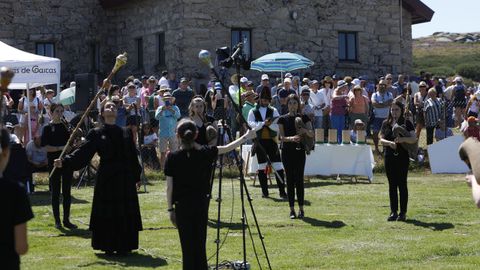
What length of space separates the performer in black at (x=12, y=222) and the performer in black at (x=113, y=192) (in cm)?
507

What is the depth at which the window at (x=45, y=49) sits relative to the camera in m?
33.2

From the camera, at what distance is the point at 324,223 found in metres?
14.7

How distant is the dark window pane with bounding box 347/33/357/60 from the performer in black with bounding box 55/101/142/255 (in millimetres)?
21178

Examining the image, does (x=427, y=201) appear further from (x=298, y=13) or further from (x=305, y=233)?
(x=298, y=13)

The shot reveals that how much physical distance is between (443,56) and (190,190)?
199 ft

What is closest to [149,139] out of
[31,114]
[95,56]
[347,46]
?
[31,114]

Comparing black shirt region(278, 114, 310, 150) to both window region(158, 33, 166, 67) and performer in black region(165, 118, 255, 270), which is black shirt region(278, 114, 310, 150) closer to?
performer in black region(165, 118, 255, 270)

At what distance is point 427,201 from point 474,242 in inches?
182

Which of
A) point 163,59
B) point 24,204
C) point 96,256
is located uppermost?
point 163,59

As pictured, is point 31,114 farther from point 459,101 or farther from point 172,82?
point 459,101

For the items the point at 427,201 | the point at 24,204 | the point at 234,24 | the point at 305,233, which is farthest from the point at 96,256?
the point at 234,24

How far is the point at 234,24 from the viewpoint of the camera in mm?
29969

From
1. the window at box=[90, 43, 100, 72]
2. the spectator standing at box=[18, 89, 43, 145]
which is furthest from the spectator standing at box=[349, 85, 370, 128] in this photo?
the window at box=[90, 43, 100, 72]

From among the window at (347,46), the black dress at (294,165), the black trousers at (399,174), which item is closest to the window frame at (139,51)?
the window at (347,46)
